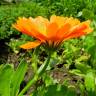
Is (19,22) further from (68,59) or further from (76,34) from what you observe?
(68,59)

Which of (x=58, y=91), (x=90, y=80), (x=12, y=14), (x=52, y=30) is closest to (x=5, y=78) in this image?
(x=58, y=91)

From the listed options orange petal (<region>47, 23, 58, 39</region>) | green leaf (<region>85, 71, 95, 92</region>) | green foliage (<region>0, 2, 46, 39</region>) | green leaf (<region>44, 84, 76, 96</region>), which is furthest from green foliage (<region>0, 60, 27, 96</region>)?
green foliage (<region>0, 2, 46, 39</region>)

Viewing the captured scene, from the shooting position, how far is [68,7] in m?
5.16

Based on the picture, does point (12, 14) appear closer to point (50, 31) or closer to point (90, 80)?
point (90, 80)

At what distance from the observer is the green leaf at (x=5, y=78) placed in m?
1.60

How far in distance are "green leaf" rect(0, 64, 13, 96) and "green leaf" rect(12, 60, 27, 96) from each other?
3cm

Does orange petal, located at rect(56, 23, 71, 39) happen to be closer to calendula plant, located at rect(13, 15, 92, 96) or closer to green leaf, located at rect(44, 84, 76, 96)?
calendula plant, located at rect(13, 15, 92, 96)

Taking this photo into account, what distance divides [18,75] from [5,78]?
5 centimetres

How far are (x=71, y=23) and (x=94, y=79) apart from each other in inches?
16.6

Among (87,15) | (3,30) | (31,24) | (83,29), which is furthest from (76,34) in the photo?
(3,30)

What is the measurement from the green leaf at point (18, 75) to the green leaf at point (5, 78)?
29 mm

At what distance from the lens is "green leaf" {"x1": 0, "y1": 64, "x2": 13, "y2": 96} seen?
1604 millimetres

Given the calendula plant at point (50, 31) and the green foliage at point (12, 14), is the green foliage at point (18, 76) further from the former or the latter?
the green foliage at point (12, 14)

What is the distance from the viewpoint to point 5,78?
5.32 feet
